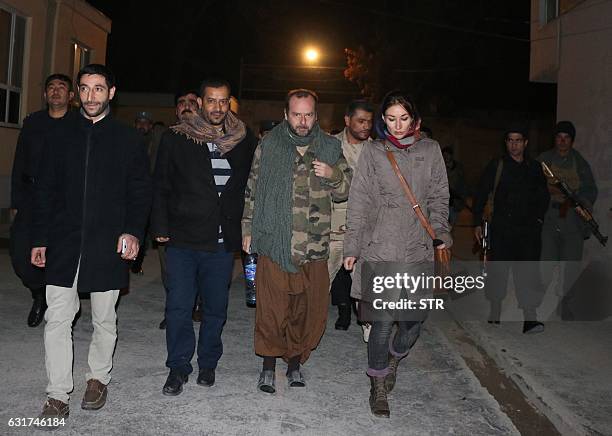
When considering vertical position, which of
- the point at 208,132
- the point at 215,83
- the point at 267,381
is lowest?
the point at 267,381

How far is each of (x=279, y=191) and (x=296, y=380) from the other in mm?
1388

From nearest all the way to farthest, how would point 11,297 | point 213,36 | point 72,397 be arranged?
point 72,397 → point 11,297 → point 213,36

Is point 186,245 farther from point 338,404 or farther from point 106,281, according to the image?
point 338,404

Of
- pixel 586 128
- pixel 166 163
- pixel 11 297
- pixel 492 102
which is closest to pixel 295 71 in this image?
pixel 492 102

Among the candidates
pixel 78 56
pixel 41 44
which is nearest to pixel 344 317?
pixel 41 44

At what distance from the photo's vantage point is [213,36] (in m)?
34.9

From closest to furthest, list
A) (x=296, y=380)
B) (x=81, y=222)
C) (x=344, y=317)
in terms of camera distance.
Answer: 1. (x=81, y=222)
2. (x=296, y=380)
3. (x=344, y=317)

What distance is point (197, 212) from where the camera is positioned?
4.56 m

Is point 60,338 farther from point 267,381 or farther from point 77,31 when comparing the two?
point 77,31

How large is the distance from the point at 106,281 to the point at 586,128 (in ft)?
27.3

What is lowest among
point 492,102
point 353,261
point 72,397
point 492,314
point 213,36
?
point 72,397

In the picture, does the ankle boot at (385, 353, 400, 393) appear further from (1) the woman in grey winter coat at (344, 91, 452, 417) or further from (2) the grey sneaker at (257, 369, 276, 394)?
(2) the grey sneaker at (257, 369, 276, 394)

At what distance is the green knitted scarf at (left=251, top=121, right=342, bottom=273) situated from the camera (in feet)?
15.1

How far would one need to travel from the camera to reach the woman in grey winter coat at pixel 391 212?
4453 mm
